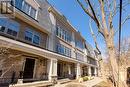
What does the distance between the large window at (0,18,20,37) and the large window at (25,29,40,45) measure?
1.51 meters

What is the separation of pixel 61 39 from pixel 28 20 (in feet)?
27.3

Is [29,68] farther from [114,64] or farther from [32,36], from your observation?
[114,64]

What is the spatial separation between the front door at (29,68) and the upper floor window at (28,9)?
17.4ft

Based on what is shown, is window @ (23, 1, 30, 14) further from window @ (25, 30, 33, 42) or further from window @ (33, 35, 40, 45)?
window @ (33, 35, 40, 45)

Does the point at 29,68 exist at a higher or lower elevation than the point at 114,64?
lower

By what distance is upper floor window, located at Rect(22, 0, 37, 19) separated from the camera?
13.8 m

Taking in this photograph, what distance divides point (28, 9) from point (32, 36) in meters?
3.12

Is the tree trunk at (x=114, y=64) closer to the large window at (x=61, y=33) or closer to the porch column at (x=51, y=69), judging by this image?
the porch column at (x=51, y=69)

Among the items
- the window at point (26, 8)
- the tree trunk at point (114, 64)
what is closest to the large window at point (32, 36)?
the window at point (26, 8)

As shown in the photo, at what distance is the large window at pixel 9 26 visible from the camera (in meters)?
11.1

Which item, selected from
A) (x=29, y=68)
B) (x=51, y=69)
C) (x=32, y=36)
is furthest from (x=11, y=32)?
(x=51, y=69)

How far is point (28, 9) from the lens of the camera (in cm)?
1445

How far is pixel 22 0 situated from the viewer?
13.7 metres

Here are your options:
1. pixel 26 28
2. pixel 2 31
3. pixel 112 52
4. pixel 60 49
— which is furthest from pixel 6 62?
pixel 60 49
